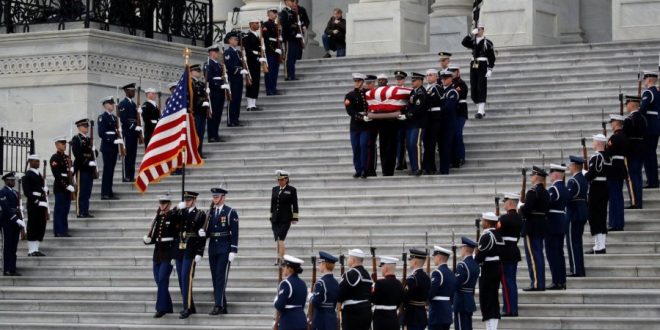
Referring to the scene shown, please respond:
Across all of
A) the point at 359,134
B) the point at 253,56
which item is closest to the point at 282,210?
the point at 359,134

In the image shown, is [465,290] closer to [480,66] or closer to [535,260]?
[535,260]

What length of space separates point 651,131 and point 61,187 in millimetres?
9362

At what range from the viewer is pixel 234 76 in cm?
3372

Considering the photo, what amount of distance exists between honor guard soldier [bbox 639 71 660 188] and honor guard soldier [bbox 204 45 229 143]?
8362mm

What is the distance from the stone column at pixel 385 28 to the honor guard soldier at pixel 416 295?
14104mm

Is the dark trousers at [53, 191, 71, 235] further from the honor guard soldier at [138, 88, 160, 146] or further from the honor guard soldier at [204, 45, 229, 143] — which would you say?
the honor guard soldier at [204, 45, 229, 143]

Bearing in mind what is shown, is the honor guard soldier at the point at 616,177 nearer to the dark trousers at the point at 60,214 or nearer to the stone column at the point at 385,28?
the dark trousers at the point at 60,214

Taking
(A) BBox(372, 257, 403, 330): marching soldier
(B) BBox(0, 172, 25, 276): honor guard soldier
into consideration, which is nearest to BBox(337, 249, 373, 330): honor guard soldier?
(A) BBox(372, 257, 403, 330): marching soldier

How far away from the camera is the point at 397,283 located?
22.6m

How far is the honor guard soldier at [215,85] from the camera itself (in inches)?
1303

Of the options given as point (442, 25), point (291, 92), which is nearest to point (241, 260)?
point (291, 92)

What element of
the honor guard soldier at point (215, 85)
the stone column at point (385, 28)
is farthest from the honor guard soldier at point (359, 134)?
the stone column at point (385, 28)

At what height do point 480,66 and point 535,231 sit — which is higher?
point 480,66

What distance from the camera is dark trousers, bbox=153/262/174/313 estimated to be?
2620cm
